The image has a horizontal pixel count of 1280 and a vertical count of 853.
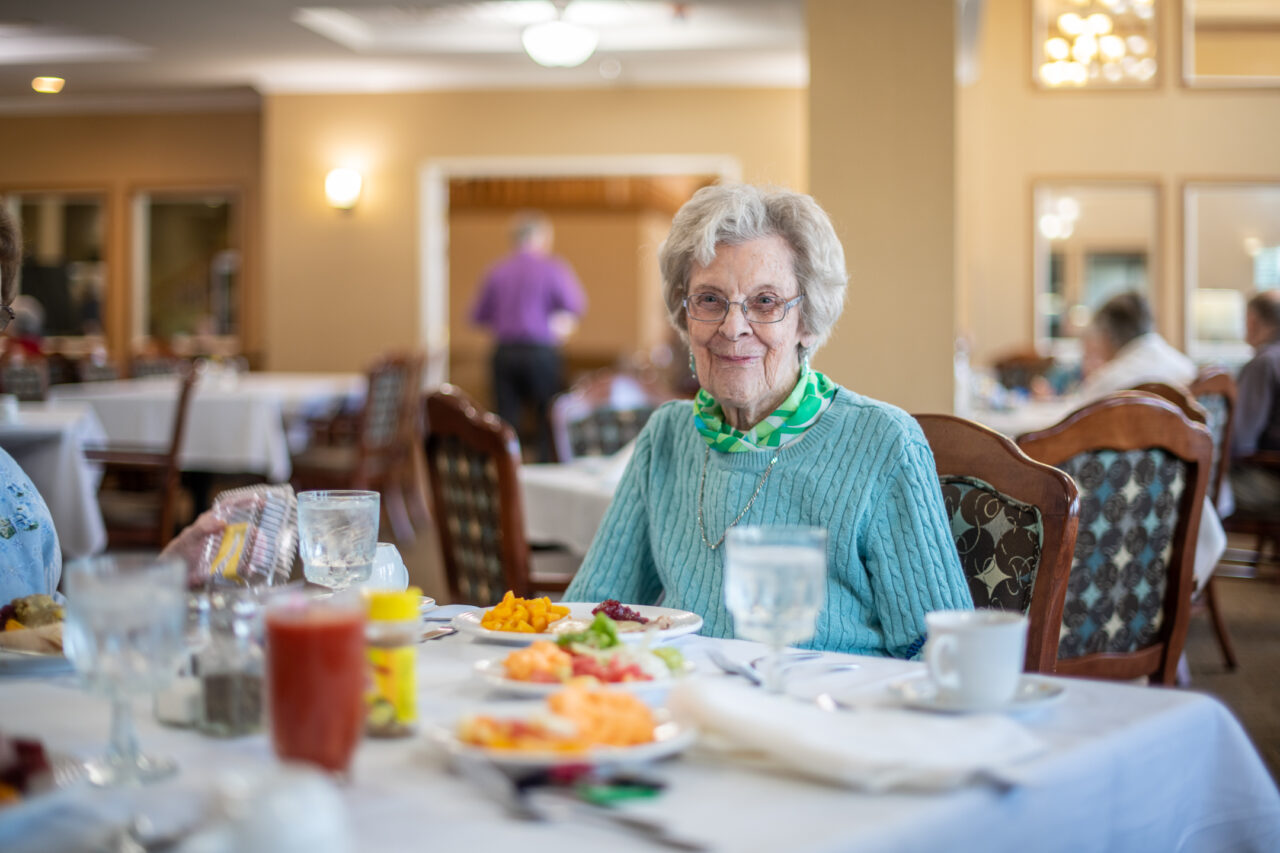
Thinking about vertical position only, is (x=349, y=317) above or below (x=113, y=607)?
above

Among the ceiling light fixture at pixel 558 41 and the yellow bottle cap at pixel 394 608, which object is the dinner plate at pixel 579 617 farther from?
the ceiling light fixture at pixel 558 41

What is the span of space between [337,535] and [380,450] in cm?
486

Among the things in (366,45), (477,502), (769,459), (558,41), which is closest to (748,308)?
(769,459)

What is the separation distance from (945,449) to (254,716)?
1125 millimetres

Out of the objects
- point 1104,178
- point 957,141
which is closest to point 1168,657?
point 957,141

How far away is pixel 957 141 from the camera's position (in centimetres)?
356

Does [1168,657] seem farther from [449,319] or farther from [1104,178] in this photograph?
[449,319]

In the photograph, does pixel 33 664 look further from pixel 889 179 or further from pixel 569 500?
pixel 889 179

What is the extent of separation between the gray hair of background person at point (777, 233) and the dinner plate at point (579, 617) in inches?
22.5

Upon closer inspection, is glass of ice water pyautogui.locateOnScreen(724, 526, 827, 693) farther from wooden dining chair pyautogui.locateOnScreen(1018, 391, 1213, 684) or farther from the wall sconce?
the wall sconce

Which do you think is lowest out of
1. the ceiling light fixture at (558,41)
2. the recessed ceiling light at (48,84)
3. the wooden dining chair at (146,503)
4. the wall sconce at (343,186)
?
the wooden dining chair at (146,503)

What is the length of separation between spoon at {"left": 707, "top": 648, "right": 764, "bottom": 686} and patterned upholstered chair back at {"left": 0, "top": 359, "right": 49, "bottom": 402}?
17.6ft

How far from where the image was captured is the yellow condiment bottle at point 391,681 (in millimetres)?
940

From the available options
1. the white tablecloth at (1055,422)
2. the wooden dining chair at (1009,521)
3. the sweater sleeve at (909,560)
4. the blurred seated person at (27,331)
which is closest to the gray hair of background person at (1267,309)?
the white tablecloth at (1055,422)
